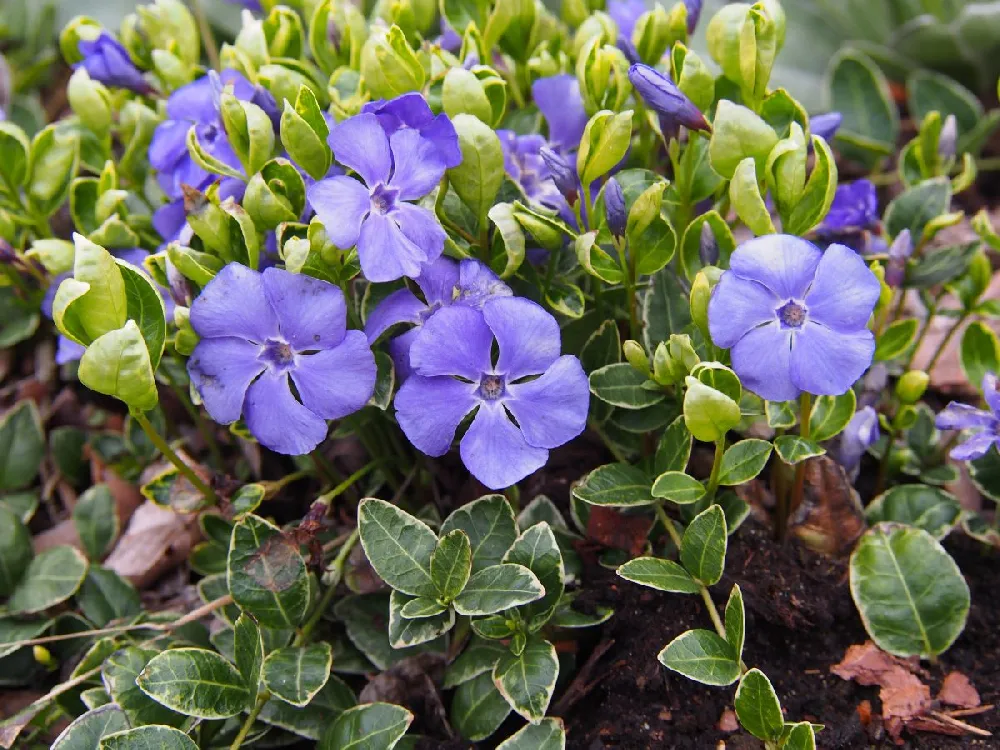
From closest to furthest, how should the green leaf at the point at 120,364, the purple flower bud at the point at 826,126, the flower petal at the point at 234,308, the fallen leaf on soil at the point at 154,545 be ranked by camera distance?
the green leaf at the point at 120,364 < the flower petal at the point at 234,308 < the purple flower bud at the point at 826,126 < the fallen leaf on soil at the point at 154,545

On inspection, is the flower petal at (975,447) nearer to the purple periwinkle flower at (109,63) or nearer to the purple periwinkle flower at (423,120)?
the purple periwinkle flower at (423,120)

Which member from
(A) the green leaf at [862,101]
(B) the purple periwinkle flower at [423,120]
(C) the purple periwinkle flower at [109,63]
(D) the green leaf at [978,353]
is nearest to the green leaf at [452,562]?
(B) the purple periwinkle flower at [423,120]

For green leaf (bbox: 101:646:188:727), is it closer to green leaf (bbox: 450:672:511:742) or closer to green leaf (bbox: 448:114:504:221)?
green leaf (bbox: 450:672:511:742)

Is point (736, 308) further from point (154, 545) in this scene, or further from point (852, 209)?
point (154, 545)

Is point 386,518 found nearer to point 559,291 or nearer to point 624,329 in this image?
point 559,291

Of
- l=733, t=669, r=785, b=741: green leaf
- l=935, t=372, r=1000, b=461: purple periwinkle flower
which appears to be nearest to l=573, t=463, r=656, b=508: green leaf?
l=733, t=669, r=785, b=741: green leaf

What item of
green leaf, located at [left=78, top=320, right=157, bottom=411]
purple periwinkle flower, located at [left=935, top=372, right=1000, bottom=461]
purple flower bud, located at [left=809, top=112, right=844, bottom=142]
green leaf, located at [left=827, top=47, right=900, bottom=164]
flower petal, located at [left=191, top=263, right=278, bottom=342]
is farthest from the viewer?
green leaf, located at [left=827, top=47, right=900, bottom=164]
